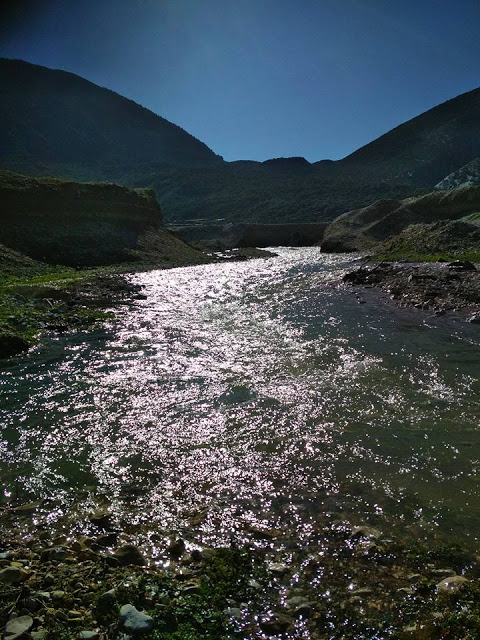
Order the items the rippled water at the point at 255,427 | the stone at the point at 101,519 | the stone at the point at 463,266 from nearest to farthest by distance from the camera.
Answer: the stone at the point at 101,519 < the rippled water at the point at 255,427 < the stone at the point at 463,266

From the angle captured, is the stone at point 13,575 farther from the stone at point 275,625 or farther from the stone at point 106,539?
the stone at point 275,625

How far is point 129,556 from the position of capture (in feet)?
15.6

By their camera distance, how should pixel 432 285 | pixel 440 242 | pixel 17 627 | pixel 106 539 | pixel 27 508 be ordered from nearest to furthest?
1. pixel 17 627
2. pixel 106 539
3. pixel 27 508
4. pixel 432 285
5. pixel 440 242

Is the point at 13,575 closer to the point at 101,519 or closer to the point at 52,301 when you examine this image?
the point at 101,519

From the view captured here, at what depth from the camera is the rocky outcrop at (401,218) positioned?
7138 centimetres

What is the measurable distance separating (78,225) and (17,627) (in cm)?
5245

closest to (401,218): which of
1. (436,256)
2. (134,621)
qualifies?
(436,256)

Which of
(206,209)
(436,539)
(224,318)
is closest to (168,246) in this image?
(224,318)

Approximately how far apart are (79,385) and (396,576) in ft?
29.9

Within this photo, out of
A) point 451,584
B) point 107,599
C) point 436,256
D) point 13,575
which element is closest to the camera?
point 107,599

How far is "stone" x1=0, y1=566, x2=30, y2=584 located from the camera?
4168 millimetres

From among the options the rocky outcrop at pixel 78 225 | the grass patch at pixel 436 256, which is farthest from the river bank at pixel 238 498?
the rocky outcrop at pixel 78 225

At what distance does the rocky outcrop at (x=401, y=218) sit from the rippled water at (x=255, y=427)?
56403 millimetres

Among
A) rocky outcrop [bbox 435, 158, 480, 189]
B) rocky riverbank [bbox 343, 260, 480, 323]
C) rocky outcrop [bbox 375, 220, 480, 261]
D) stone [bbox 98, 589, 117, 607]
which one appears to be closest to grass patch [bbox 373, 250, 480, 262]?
rocky outcrop [bbox 375, 220, 480, 261]
